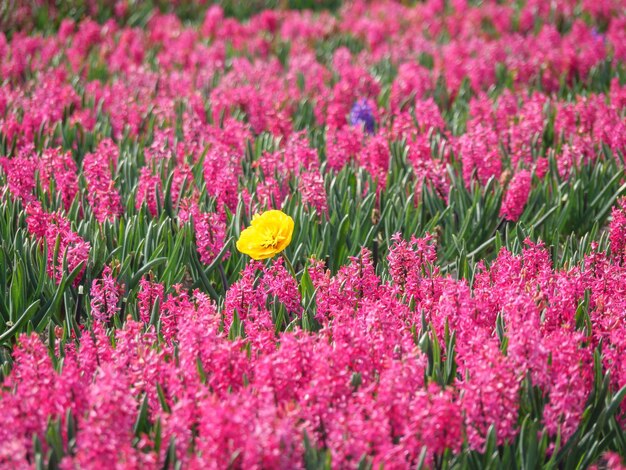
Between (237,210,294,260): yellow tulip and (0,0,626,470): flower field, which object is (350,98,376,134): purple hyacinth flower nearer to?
(0,0,626,470): flower field

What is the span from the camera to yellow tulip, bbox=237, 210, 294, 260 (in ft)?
9.69

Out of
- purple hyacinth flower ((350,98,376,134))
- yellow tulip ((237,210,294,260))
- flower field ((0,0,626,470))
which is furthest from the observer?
purple hyacinth flower ((350,98,376,134))

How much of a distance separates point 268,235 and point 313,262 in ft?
0.55

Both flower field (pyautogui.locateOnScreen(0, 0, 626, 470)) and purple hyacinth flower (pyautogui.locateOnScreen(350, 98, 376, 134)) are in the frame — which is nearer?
flower field (pyautogui.locateOnScreen(0, 0, 626, 470))

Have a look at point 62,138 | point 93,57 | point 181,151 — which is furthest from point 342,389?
point 93,57

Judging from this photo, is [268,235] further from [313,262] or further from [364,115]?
[364,115]

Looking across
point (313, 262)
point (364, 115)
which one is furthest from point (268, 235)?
point (364, 115)

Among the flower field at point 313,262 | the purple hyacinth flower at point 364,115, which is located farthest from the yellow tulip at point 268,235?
the purple hyacinth flower at point 364,115

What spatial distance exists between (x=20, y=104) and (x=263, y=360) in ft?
11.8

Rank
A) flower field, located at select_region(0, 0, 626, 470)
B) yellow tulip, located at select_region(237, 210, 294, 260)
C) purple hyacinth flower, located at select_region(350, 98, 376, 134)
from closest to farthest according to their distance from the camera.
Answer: flower field, located at select_region(0, 0, 626, 470) → yellow tulip, located at select_region(237, 210, 294, 260) → purple hyacinth flower, located at select_region(350, 98, 376, 134)

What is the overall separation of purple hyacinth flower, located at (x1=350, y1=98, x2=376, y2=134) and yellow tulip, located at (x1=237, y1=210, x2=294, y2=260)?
2185mm

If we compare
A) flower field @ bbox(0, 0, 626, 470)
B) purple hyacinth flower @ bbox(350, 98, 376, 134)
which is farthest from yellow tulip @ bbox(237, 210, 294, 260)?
purple hyacinth flower @ bbox(350, 98, 376, 134)

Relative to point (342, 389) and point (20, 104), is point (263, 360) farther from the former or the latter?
point (20, 104)

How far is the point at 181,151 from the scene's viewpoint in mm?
4414
